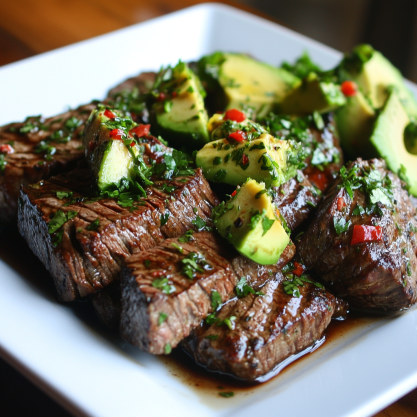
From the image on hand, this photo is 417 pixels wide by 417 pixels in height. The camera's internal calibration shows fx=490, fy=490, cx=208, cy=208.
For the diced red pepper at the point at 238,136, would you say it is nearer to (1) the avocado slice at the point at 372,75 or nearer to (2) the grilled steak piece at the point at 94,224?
(2) the grilled steak piece at the point at 94,224

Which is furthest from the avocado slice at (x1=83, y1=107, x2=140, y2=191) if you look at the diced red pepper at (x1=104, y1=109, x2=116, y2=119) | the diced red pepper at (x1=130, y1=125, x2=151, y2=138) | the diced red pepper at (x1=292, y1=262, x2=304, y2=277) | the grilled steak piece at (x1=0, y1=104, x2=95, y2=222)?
the diced red pepper at (x1=292, y1=262, x2=304, y2=277)

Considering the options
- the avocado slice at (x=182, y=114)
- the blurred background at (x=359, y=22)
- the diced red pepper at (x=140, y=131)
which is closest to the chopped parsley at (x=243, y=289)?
the avocado slice at (x=182, y=114)

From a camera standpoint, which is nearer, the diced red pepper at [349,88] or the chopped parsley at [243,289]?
the chopped parsley at [243,289]

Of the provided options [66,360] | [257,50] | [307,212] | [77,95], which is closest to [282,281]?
[307,212]

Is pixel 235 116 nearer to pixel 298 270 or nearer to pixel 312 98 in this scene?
pixel 312 98

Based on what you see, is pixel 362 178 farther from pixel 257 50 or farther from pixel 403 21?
pixel 403 21

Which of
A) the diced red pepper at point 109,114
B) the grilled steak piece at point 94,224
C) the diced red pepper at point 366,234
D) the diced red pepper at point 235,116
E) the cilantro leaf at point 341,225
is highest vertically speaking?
the diced red pepper at point 235,116

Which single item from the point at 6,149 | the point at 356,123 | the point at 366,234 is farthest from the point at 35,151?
the point at 356,123
